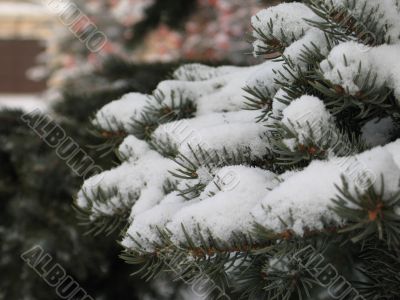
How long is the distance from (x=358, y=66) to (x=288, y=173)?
0.22 m

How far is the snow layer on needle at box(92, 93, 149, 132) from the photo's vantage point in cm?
134

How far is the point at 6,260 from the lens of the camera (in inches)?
89.7

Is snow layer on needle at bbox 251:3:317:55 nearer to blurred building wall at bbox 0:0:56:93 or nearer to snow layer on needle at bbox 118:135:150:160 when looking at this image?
snow layer on needle at bbox 118:135:150:160

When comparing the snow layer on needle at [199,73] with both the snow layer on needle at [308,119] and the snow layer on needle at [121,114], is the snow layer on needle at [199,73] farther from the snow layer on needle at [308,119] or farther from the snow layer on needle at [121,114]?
the snow layer on needle at [308,119]

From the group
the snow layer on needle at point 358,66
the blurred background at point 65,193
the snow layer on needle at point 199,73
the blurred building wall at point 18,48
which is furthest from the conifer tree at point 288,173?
the blurred building wall at point 18,48

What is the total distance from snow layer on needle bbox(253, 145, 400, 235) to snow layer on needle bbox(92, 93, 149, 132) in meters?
0.59

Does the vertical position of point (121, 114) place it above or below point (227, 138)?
above

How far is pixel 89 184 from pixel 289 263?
567 millimetres

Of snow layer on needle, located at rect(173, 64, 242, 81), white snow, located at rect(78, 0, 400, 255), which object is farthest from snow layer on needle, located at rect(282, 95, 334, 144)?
snow layer on needle, located at rect(173, 64, 242, 81)

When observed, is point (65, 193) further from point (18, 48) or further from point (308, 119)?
point (18, 48)

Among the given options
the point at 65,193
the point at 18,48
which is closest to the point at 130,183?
the point at 65,193

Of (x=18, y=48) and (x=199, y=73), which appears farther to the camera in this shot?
(x=18, y=48)

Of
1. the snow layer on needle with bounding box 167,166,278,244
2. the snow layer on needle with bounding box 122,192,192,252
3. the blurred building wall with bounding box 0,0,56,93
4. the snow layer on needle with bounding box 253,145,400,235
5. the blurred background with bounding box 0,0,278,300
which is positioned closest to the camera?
the snow layer on needle with bounding box 253,145,400,235

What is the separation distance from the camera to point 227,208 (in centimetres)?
91
